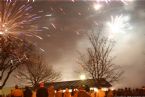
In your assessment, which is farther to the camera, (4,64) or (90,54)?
(90,54)

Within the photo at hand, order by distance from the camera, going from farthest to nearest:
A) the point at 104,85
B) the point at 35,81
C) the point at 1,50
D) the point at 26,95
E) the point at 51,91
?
1. the point at 35,81
2. the point at 104,85
3. the point at 1,50
4. the point at 51,91
5. the point at 26,95

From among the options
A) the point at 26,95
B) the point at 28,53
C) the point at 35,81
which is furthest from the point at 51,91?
the point at 35,81

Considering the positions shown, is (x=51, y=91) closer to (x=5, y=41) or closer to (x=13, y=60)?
(x=5, y=41)

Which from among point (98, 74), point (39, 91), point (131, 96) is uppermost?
point (98, 74)

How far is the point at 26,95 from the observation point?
28.4m

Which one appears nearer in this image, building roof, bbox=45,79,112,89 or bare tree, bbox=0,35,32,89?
bare tree, bbox=0,35,32,89

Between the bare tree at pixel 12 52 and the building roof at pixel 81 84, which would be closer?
the bare tree at pixel 12 52

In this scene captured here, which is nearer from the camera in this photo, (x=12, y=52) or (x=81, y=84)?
(x=12, y=52)

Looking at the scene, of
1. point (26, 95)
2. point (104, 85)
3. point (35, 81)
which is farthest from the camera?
point (35, 81)

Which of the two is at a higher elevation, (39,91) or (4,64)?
(4,64)

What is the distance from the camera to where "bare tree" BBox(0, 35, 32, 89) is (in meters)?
50.6

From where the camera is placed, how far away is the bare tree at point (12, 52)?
5056cm

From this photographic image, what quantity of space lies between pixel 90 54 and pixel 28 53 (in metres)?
11.7

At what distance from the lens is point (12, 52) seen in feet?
181
